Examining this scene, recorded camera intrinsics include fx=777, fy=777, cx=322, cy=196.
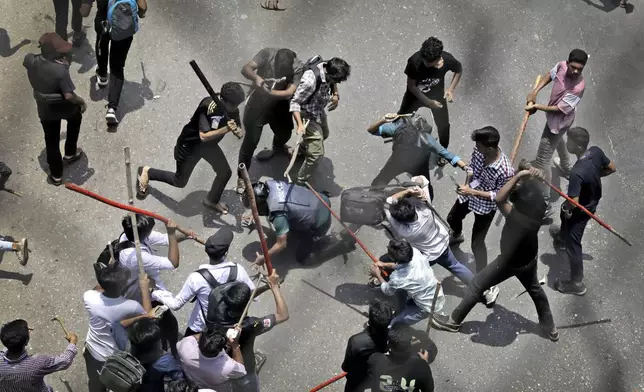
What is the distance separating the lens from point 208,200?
718cm

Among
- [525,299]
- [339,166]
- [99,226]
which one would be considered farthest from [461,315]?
[99,226]

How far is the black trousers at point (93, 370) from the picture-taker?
5.52 m

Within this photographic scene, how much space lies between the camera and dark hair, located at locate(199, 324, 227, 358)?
4.96 m

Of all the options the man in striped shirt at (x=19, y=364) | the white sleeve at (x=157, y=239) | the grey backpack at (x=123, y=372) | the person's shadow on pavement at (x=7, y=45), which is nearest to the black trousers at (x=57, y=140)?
the person's shadow on pavement at (x=7, y=45)

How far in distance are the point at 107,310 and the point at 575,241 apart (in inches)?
156

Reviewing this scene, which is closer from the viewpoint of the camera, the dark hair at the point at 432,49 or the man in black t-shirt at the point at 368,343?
Answer: the man in black t-shirt at the point at 368,343

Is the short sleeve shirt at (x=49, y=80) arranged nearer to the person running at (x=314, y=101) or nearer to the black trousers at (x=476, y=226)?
the person running at (x=314, y=101)

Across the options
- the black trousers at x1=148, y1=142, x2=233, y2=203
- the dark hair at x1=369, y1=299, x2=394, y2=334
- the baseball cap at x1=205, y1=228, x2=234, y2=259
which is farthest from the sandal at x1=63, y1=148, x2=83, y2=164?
the dark hair at x1=369, y1=299, x2=394, y2=334

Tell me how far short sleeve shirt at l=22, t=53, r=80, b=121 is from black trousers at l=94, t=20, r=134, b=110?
0.89 m

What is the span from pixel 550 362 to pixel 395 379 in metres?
1.93

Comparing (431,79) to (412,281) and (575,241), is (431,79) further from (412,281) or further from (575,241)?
(412,281)

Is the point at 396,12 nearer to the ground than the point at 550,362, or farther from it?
farther from it

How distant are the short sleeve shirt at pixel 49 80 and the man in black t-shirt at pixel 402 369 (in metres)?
3.53

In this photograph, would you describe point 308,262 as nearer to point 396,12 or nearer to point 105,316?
point 105,316
